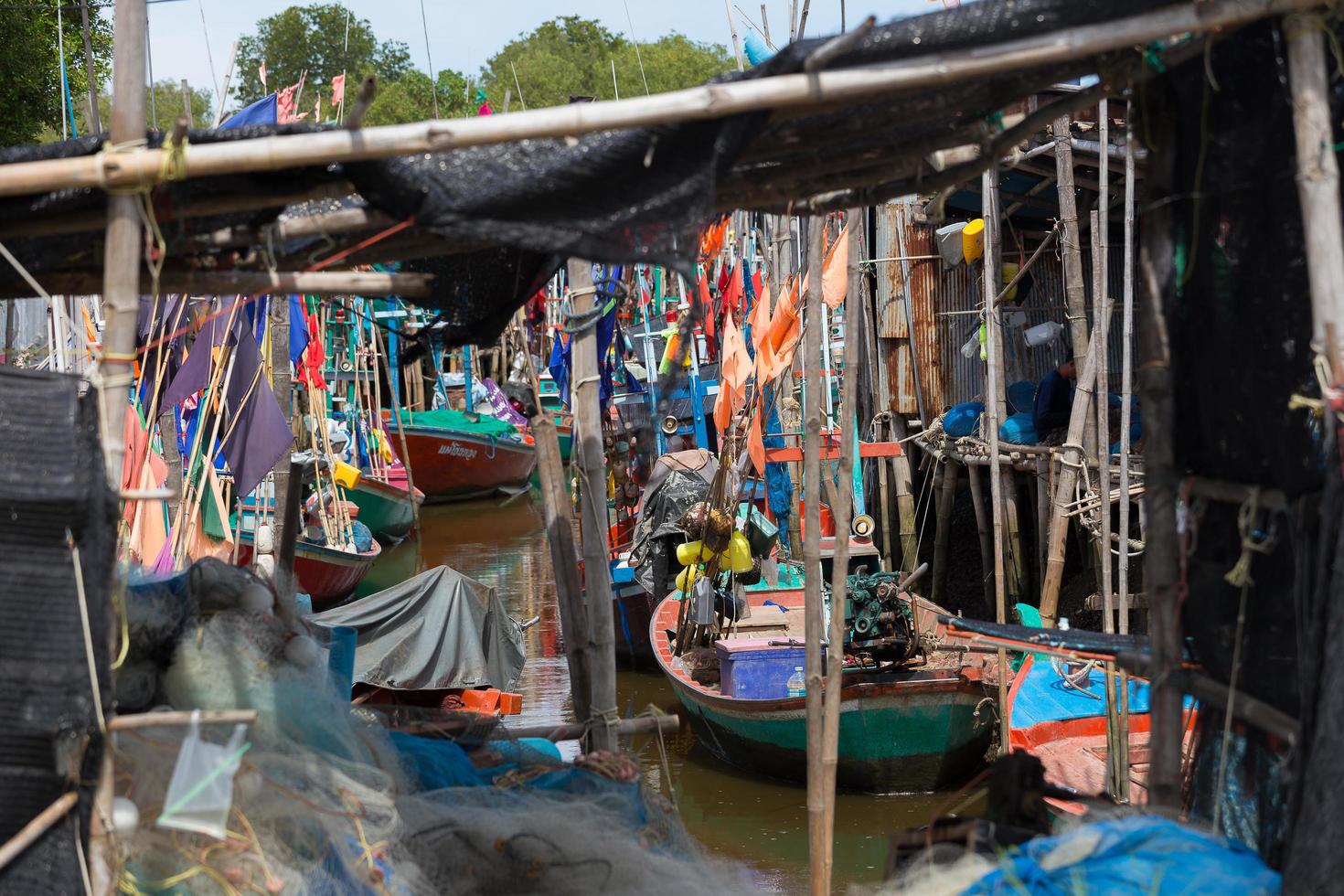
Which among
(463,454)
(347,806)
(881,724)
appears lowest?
(881,724)

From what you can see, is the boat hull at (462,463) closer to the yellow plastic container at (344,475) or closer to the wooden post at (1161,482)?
the yellow plastic container at (344,475)

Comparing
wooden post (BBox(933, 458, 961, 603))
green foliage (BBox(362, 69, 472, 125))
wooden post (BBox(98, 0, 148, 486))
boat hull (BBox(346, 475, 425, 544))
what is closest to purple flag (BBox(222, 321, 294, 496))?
wooden post (BBox(98, 0, 148, 486))

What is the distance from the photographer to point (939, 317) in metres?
15.7

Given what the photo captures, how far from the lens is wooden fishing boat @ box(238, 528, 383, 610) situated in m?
15.4

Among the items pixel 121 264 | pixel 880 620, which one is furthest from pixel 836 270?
pixel 121 264

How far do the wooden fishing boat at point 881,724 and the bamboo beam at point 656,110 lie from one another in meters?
7.59

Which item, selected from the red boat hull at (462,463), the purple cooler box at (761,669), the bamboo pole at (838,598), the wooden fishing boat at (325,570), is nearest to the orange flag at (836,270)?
the purple cooler box at (761,669)

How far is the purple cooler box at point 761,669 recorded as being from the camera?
10.7 meters

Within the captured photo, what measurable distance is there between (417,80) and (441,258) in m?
46.9

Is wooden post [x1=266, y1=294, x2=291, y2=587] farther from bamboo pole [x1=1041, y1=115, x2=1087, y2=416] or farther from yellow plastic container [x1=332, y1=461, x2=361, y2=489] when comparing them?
yellow plastic container [x1=332, y1=461, x2=361, y2=489]

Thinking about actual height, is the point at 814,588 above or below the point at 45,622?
below

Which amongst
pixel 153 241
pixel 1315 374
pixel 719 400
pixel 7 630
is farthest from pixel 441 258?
pixel 719 400

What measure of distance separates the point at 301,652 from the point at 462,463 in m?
23.9

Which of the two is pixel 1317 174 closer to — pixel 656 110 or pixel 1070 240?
pixel 656 110
